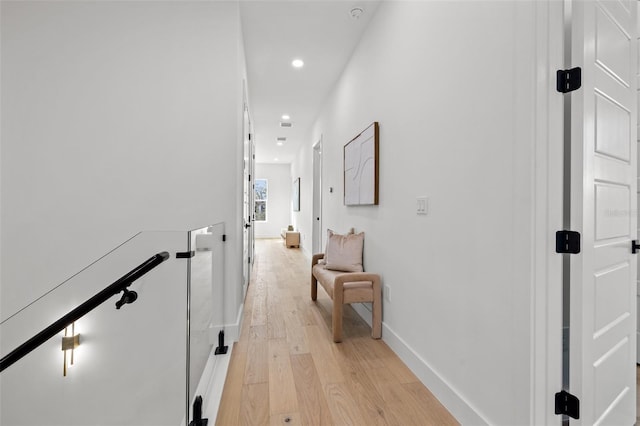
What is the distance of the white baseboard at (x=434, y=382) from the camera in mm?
1549

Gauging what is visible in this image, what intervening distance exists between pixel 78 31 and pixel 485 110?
10.1 ft

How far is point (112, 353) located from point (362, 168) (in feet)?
8.33

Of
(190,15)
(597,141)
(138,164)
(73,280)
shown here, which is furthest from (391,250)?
(190,15)

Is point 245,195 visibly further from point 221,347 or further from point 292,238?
point 292,238

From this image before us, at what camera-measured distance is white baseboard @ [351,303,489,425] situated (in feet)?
5.08

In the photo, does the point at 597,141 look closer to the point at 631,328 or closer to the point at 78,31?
the point at 631,328

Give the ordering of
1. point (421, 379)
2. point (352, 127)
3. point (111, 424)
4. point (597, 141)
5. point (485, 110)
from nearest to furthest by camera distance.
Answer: point (597, 141) → point (485, 110) → point (421, 379) → point (111, 424) → point (352, 127)

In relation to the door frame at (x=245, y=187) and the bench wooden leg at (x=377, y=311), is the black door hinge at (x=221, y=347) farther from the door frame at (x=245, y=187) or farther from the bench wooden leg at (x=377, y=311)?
the bench wooden leg at (x=377, y=311)

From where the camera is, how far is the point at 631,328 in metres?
1.57

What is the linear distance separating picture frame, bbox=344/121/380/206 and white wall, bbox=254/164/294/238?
8.13 m

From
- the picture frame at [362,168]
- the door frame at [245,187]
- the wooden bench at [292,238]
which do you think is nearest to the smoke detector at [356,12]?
the picture frame at [362,168]

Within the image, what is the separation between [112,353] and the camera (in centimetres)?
218

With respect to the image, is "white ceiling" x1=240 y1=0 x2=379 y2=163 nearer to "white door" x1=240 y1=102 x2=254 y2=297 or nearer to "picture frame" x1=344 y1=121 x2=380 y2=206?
"white door" x1=240 y1=102 x2=254 y2=297

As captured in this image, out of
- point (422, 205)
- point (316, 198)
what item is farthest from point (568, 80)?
point (316, 198)
